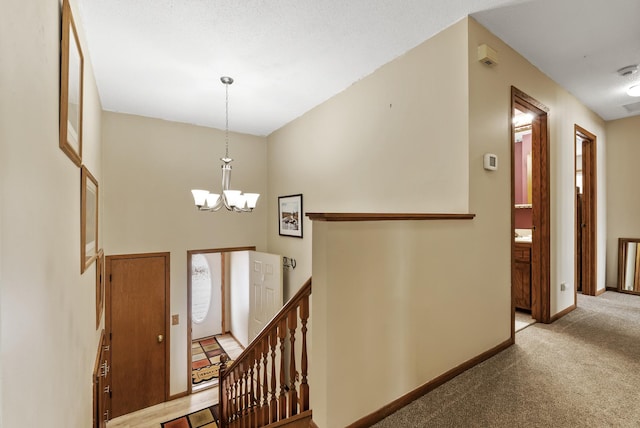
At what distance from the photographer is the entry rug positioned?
12.2ft

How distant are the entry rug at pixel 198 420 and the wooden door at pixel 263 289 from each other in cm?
113

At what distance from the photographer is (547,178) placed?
2.82m

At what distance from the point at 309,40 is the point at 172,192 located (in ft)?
9.69

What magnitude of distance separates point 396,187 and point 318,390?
175 cm

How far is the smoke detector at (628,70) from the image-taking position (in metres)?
2.74

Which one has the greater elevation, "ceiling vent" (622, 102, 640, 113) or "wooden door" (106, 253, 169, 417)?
"ceiling vent" (622, 102, 640, 113)

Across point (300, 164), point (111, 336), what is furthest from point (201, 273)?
point (300, 164)

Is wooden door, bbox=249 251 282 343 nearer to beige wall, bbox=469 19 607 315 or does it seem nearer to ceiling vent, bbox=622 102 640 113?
beige wall, bbox=469 19 607 315

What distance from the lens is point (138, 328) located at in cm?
395

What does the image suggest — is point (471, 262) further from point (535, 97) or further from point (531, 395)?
point (535, 97)

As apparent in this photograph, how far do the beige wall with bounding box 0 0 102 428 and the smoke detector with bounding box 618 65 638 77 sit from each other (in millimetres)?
4240

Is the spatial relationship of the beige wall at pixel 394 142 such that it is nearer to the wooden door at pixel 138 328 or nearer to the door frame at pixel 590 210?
the wooden door at pixel 138 328

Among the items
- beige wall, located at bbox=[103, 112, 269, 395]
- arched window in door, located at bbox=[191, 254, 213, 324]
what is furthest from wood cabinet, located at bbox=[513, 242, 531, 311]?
arched window in door, located at bbox=[191, 254, 213, 324]

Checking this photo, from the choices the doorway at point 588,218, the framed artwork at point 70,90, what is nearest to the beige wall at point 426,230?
the doorway at point 588,218
